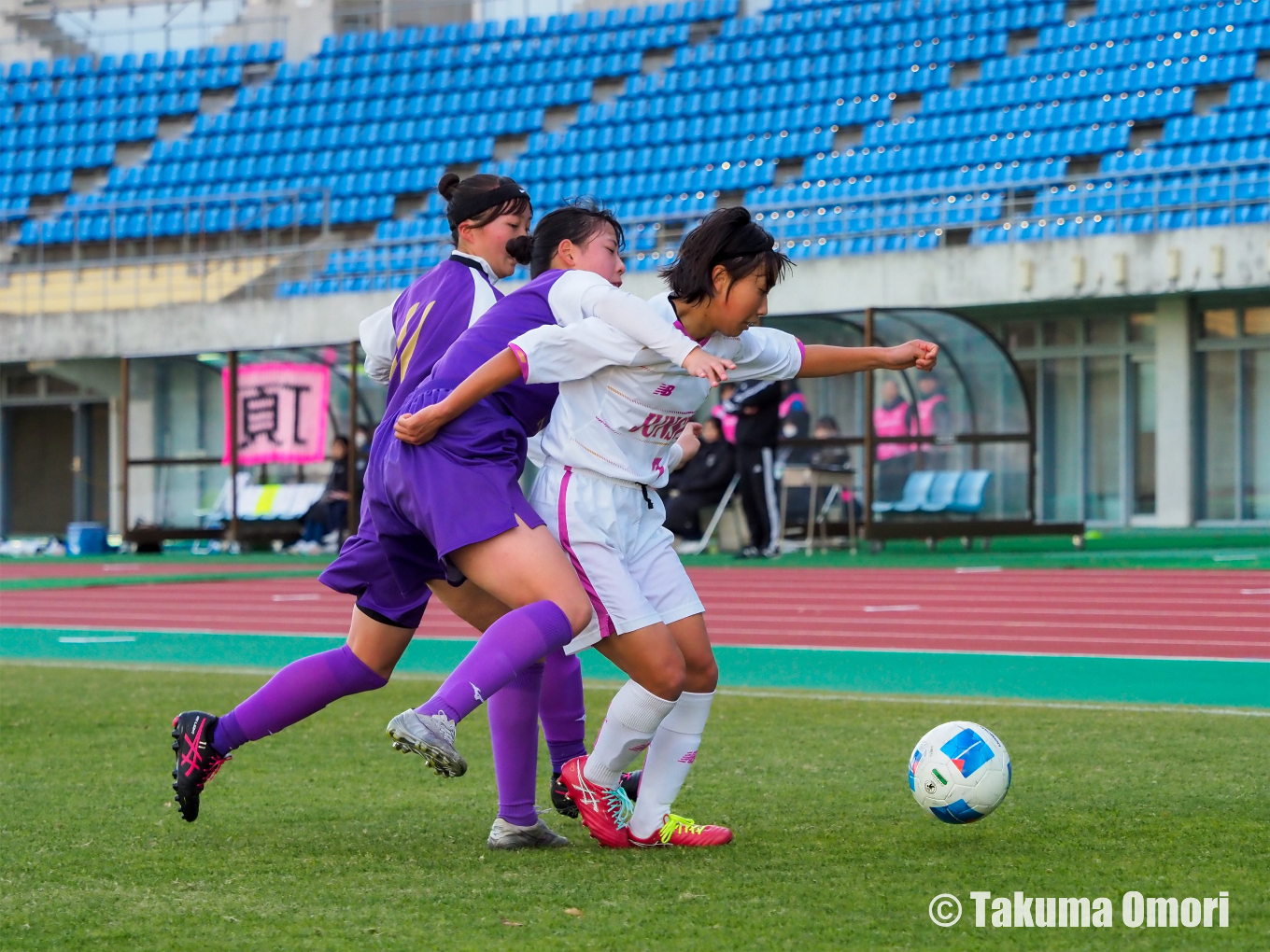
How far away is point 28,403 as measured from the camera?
3023 cm

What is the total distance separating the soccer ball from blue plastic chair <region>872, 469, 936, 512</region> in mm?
13283

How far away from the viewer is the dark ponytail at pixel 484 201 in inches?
172

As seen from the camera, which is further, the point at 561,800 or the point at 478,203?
the point at 478,203

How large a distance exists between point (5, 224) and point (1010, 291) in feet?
61.9

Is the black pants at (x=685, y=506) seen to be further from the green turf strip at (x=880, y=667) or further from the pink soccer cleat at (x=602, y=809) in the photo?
the pink soccer cleat at (x=602, y=809)

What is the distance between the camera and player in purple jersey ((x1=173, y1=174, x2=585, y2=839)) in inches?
160

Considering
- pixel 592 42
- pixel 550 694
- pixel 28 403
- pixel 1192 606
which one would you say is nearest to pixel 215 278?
pixel 28 403

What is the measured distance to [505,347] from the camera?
392 cm

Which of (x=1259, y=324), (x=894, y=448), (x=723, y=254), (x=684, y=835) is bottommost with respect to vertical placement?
(x=684, y=835)

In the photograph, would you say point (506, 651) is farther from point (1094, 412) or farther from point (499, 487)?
point (1094, 412)

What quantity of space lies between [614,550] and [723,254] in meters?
0.74

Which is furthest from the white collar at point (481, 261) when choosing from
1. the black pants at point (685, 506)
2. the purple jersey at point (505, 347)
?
the black pants at point (685, 506)

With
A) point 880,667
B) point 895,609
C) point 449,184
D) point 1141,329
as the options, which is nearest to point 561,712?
point 449,184

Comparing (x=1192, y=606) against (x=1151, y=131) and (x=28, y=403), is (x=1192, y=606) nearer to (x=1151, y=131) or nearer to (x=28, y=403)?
(x=1151, y=131)
